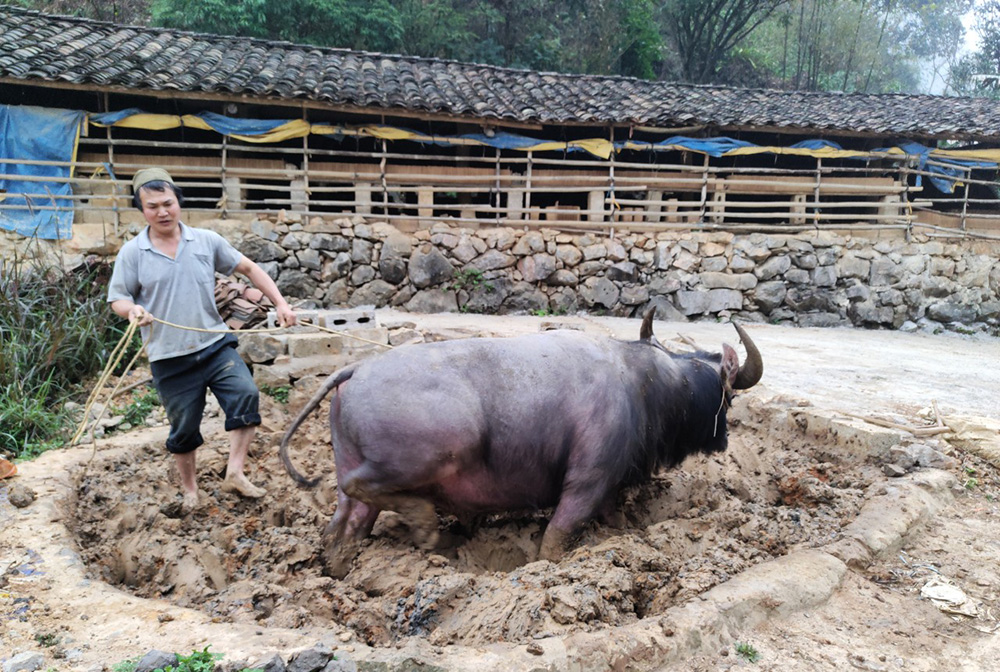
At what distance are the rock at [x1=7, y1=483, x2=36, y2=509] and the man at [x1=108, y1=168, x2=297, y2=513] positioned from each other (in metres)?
0.70

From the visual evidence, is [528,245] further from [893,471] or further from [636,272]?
[893,471]

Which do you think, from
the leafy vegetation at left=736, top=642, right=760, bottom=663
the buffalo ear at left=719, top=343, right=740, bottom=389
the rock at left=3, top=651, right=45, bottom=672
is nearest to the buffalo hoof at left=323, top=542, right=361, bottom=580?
the rock at left=3, top=651, right=45, bottom=672

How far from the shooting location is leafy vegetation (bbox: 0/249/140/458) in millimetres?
4520

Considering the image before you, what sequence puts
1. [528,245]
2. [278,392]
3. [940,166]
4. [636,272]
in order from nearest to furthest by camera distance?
[278,392]
[528,245]
[636,272]
[940,166]

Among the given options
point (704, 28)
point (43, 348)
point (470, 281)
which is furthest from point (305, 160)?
point (704, 28)

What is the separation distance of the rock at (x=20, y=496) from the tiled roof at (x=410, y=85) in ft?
26.4

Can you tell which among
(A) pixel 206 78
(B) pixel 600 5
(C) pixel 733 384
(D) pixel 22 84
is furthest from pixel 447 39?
(C) pixel 733 384

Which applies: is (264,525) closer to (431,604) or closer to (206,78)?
(431,604)

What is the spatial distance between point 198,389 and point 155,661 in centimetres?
178

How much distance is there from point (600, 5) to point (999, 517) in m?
20.8

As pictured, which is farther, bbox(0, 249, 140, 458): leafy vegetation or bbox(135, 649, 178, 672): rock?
bbox(0, 249, 140, 458): leafy vegetation

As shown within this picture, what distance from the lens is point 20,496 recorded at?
329cm

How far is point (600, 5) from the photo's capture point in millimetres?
20812

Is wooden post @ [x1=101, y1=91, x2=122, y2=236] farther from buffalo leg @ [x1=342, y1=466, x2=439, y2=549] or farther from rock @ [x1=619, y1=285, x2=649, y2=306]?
buffalo leg @ [x1=342, y1=466, x2=439, y2=549]
